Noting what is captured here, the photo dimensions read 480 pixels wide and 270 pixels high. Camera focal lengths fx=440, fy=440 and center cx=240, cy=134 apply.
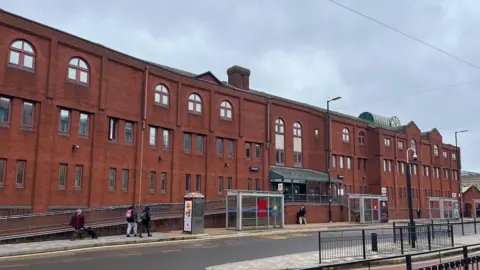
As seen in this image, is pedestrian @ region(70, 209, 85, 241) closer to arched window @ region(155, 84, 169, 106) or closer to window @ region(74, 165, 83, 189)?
window @ region(74, 165, 83, 189)

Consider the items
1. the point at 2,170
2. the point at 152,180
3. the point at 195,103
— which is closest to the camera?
the point at 2,170

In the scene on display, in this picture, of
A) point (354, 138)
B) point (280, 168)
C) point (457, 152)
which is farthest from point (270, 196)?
point (457, 152)

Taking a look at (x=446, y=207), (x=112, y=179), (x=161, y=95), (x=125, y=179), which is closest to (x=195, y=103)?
(x=161, y=95)

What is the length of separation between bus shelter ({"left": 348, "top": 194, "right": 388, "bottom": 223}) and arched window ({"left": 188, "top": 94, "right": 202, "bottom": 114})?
51.8 ft

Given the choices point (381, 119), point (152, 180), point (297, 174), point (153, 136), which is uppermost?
point (381, 119)

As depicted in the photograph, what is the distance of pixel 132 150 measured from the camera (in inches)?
1179

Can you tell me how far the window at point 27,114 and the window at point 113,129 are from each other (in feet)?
16.9

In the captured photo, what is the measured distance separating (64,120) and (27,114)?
7.49 ft

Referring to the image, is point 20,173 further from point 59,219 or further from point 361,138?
point 361,138

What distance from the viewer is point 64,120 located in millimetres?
26578

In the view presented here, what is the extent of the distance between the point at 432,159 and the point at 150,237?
5140 cm

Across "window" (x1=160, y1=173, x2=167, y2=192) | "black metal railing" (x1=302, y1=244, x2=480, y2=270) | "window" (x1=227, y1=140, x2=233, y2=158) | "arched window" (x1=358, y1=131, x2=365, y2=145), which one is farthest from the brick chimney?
"black metal railing" (x1=302, y1=244, x2=480, y2=270)

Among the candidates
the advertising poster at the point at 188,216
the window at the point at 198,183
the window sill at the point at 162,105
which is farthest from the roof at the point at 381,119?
the advertising poster at the point at 188,216

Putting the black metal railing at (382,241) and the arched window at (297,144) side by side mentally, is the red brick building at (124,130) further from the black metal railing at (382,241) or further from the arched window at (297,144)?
the black metal railing at (382,241)
